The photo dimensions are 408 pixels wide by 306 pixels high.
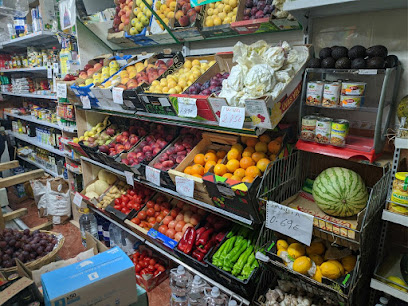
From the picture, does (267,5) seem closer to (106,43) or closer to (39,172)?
(106,43)

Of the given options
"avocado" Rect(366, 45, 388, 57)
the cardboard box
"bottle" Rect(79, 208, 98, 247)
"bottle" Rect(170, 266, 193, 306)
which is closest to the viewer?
the cardboard box

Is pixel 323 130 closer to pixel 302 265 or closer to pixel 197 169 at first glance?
pixel 302 265

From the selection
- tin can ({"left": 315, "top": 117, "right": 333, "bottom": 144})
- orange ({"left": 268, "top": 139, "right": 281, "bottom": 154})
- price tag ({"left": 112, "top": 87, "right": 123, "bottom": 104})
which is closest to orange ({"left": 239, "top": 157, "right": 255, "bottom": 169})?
orange ({"left": 268, "top": 139, "right": 281, "bottom": 154})

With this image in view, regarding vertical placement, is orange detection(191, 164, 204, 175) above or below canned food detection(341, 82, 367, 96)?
below

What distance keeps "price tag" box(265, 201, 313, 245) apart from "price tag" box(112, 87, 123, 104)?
1.41 m

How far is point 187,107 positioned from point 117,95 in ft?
2.60

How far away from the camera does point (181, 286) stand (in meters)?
2.28

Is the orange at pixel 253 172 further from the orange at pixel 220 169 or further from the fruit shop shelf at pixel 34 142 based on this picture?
the fruit shop shelf at pixel 34 142

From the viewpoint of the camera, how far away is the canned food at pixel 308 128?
1590 mm

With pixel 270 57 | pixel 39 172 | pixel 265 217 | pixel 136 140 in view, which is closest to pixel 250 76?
pixel 270 57

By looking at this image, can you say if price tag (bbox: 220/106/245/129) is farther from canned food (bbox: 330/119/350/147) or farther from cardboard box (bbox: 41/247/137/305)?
cardboard box (bbox: 41/247/137/305)

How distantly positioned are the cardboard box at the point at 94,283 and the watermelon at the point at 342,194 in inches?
40.4

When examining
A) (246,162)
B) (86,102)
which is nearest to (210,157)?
(246,162)

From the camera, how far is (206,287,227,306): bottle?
78.6 inches
